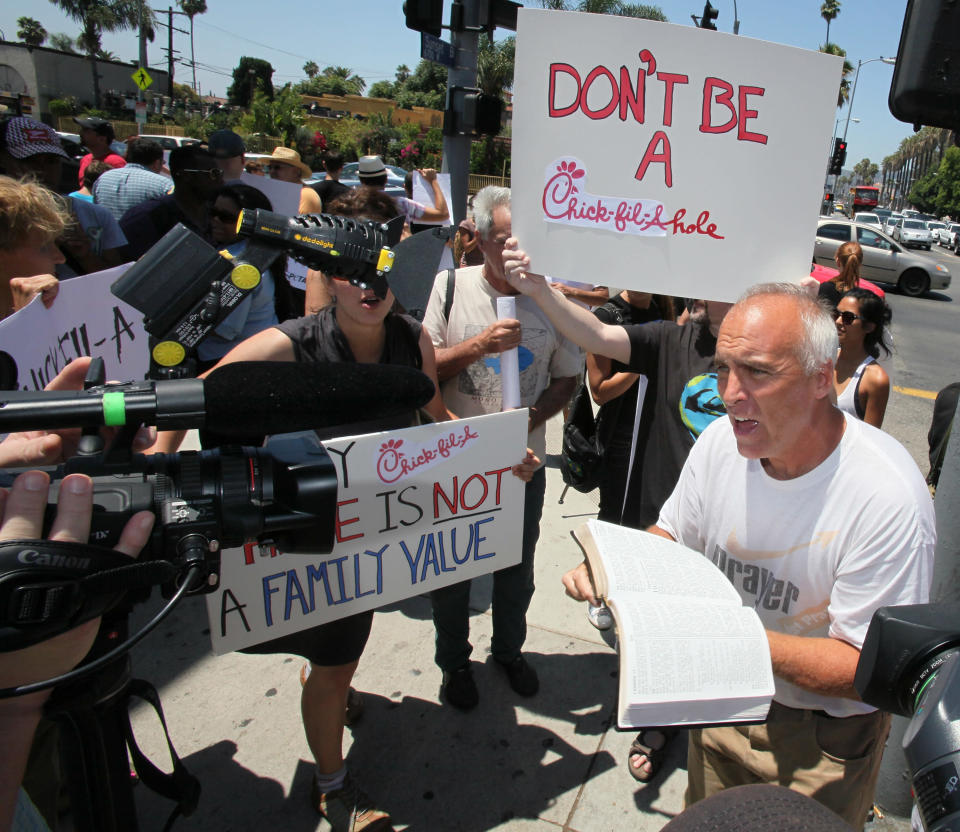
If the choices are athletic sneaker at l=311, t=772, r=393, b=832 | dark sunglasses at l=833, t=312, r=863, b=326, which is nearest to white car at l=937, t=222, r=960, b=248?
dark sunglasses at l=833, t=312, r=863, b=326

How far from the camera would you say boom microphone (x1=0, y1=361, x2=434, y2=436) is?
919 mm

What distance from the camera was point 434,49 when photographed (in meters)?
5.86

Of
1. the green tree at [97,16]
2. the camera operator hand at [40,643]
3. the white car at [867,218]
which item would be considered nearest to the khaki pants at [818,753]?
the camera operator hand at [40,643]

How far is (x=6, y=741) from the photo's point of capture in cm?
99

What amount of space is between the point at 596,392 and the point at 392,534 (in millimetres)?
1198

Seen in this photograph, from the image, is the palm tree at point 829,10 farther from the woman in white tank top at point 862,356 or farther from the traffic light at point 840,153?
the woman in white tank top at point 862,356

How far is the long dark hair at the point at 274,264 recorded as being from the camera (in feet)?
9.26

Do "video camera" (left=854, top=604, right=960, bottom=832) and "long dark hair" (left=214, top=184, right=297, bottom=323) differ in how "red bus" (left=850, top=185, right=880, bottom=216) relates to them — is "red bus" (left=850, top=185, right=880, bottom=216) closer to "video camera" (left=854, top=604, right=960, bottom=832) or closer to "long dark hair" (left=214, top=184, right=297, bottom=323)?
"long dark hair" (left=214, top=184, right=297, bottom=323)

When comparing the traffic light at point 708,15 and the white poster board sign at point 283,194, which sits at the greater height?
the traffic light at point 708,15

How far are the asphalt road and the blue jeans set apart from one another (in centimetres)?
223

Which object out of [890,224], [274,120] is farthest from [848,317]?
[890,224]

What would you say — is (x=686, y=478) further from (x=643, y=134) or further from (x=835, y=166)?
(x=835, y=166)

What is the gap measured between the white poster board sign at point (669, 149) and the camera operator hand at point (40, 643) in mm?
1557

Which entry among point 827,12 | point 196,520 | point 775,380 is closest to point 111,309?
point 196,520
